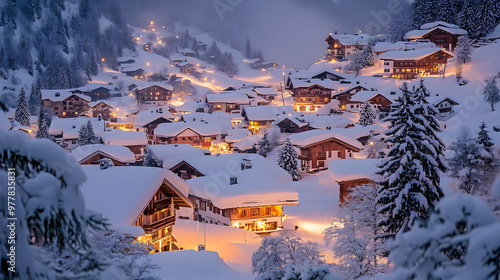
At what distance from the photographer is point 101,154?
51938 mm

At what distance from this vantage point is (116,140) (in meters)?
63.3

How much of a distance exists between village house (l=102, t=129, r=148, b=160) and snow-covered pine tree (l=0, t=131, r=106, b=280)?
203ft

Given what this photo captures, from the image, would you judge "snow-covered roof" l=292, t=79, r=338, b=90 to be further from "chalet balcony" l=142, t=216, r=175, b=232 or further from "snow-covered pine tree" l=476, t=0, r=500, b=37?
A: "chalet balcony" l=142, t=216, r=175, b=232

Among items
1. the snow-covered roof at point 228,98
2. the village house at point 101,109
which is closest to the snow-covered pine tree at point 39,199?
the snow-covered roof at point 228,98

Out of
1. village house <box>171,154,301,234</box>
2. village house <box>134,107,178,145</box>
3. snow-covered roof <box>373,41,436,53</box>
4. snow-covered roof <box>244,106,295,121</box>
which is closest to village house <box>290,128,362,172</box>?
village house <box>171,154,301,234</box>

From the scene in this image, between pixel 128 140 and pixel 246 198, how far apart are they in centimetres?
3428

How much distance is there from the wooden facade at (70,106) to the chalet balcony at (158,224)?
75739 mm

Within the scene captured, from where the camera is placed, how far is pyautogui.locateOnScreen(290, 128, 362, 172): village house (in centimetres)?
5588

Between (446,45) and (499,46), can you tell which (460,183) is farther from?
(446,45)

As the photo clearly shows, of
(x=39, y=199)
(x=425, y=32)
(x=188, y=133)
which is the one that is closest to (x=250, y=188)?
(x=39, y=199)

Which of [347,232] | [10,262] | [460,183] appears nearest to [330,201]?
[460,183]

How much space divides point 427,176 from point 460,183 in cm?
1615

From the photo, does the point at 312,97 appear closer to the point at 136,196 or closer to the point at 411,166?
the point at 411,166

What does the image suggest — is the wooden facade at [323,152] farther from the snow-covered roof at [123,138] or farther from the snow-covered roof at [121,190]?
the snow-covered roof at [121,190]
